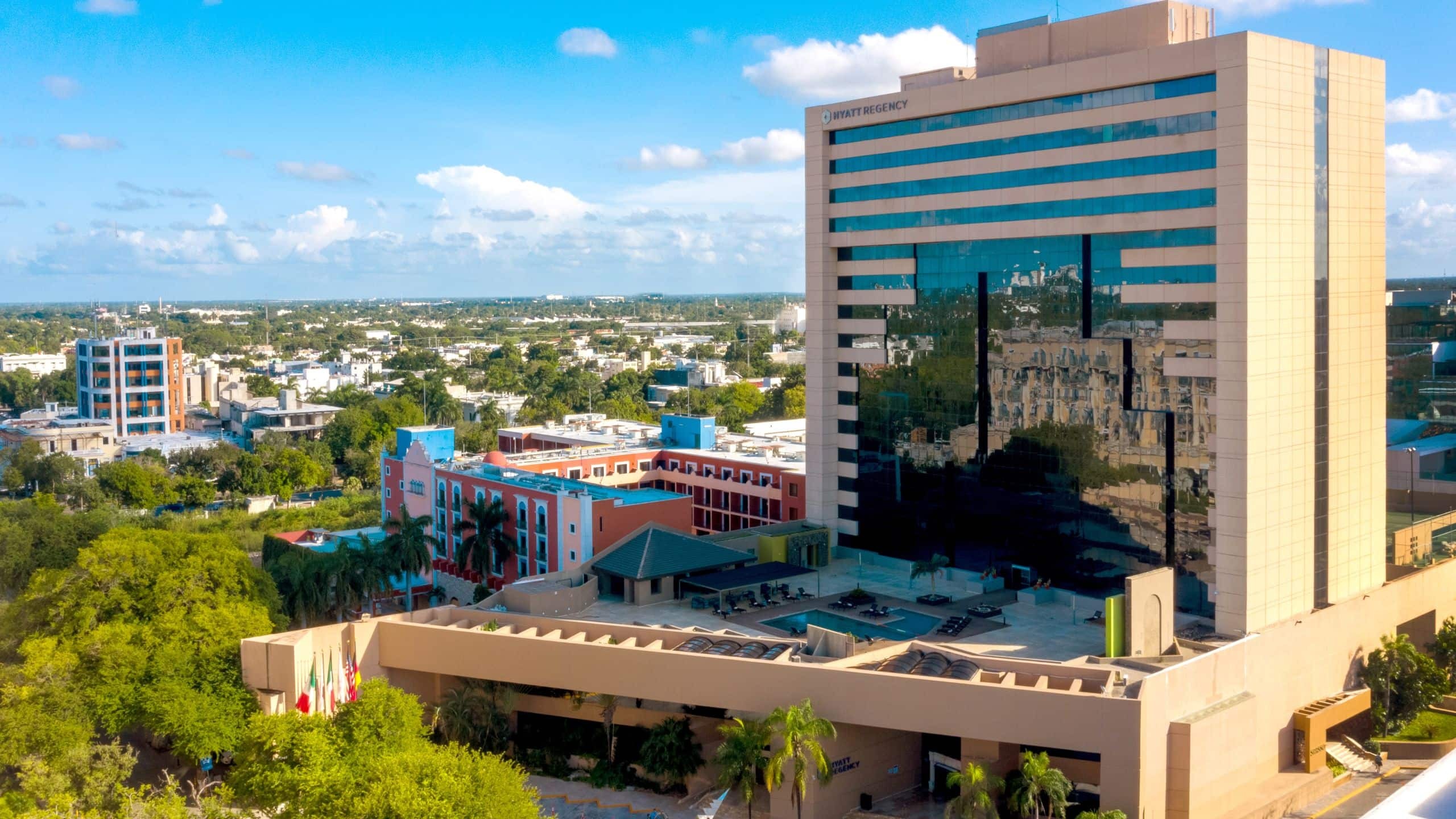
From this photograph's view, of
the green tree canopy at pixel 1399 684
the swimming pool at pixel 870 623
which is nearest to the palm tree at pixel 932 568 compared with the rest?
the swimming pool at pixel 870 623

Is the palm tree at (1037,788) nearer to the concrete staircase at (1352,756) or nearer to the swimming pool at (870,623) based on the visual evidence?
the swimming pool at (870,623)

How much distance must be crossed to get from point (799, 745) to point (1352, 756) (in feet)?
87.8

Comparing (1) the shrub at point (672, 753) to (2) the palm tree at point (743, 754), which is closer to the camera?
(2) the palm tree at point (743, 754)

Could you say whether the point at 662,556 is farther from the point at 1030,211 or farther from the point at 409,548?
the point at 1030,211

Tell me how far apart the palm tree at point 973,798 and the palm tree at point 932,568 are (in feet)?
64.3

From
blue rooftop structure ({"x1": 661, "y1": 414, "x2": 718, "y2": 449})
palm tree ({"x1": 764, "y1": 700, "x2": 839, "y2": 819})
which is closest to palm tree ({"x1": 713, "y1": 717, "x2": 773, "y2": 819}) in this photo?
palm tree ({"x1": 764, "y1": 700, "x2": 839, "y2": 819})

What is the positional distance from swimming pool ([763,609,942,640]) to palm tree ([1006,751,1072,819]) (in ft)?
40.8

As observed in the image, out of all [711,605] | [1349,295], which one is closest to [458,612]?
[711,605]

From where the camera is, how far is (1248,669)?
50.4 metres

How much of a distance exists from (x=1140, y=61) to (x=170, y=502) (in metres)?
106

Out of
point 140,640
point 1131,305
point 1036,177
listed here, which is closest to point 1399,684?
point 1131,305

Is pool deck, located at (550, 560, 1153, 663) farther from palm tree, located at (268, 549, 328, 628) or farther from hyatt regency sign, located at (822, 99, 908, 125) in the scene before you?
hyatt regency sign, located at (822, 99, 908, 125)

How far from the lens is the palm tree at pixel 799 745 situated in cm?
4506

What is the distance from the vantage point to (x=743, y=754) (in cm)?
4644
